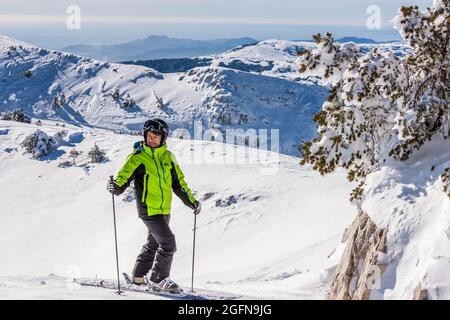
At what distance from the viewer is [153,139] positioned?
23.7 feet

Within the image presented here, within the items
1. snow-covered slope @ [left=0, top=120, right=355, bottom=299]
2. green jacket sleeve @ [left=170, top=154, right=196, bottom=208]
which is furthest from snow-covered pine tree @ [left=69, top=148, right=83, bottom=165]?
green jacket sleeve @ [left=170, top=154, right=196, bottom=208]

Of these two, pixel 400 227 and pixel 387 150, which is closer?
pixel 400 227

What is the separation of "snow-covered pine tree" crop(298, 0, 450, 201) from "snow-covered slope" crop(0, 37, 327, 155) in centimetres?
7205

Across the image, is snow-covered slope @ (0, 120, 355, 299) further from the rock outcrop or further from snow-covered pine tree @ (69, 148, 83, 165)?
the rock outcrop

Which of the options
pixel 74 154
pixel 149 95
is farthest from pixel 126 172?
pixel 149 95

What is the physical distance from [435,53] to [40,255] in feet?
56.3

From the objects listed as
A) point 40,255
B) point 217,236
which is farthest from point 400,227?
point 40,255

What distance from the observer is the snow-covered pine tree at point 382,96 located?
23.4 feet

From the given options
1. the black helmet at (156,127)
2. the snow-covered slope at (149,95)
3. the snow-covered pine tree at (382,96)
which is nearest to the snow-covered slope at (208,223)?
the snow-covered pine tree at (382,96)

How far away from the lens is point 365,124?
8031 millimetres

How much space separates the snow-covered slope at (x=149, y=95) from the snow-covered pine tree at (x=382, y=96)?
236 ft

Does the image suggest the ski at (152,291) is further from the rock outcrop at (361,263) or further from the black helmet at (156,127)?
the black helmet at (156,127)
